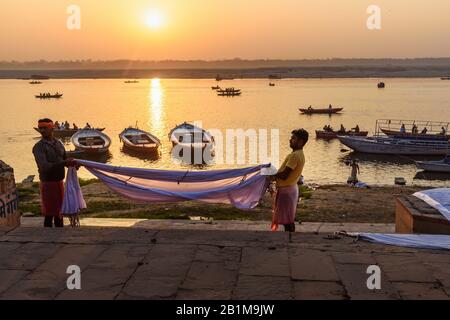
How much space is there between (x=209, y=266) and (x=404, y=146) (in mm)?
33415

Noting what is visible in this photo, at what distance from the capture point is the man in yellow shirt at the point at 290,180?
22.0 ft

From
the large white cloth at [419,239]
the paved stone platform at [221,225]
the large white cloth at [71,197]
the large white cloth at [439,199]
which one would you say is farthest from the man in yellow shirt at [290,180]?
the large white cloth at [71,197]

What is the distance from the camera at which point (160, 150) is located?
39844 mm

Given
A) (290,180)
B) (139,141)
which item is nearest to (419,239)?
(290,180)

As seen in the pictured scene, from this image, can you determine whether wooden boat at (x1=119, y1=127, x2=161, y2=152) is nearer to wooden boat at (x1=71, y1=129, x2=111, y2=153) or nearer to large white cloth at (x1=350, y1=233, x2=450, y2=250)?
wooden boat at (x1=71, y1=129, x2=111, y2=153)

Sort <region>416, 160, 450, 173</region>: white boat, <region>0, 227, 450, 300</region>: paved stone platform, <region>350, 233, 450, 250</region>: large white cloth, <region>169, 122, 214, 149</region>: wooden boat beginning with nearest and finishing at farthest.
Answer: <region>0, 227, 450, 300</region>: paved stone platform < <region>350, 233, 450, 250</region>: large white cloth < <region>416, 160, 450, 173</region>: white boat < <region>169, 122, 214, 149</region>: wooden boat

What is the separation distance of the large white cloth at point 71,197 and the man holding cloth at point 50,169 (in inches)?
4.2

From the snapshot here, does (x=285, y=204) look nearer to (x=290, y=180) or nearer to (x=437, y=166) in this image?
(x=290, y=180)

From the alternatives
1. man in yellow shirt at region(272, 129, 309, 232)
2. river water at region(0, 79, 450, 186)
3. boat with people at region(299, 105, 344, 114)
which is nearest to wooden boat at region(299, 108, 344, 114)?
boat with people at region(299, 105, 344, 114)

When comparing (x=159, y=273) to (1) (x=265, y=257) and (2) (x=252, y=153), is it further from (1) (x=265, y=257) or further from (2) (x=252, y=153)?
(2) (x=252, y=153)

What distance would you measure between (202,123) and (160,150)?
20382 mm

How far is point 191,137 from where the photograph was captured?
128 feet

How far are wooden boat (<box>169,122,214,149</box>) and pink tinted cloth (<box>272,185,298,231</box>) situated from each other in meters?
29.0

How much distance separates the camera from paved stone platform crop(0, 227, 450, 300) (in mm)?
4598
